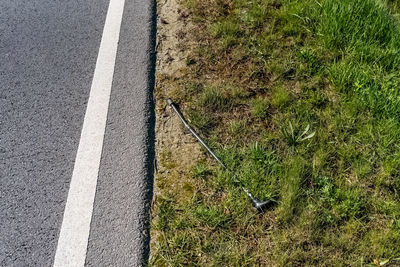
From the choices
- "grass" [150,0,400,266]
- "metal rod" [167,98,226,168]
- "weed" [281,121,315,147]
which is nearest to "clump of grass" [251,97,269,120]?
"grass" [150,0,400,266]

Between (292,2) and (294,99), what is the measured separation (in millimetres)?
1409

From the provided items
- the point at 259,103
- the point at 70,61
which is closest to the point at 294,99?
the point at 259,103

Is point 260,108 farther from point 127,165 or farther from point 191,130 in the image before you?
point 127,165

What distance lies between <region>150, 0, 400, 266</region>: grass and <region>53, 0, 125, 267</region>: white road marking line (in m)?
0.45

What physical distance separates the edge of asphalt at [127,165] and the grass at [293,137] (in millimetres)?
140

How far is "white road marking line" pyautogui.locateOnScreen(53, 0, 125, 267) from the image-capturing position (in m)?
2.15

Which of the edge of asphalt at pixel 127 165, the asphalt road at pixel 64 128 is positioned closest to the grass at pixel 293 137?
the edge of asphalt at pixel 127 165

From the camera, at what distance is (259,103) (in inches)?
116

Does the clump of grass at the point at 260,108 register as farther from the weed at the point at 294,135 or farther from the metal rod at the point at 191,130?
the metal rod at the point at 191,130

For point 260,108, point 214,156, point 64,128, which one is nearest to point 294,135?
point 260,108

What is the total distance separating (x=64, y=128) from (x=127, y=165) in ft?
2.09

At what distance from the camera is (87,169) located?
254cm

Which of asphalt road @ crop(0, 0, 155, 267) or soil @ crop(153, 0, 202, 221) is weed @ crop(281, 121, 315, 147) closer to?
soil @ crop(153, 0, 202, 221)

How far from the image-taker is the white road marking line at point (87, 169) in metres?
2.15
